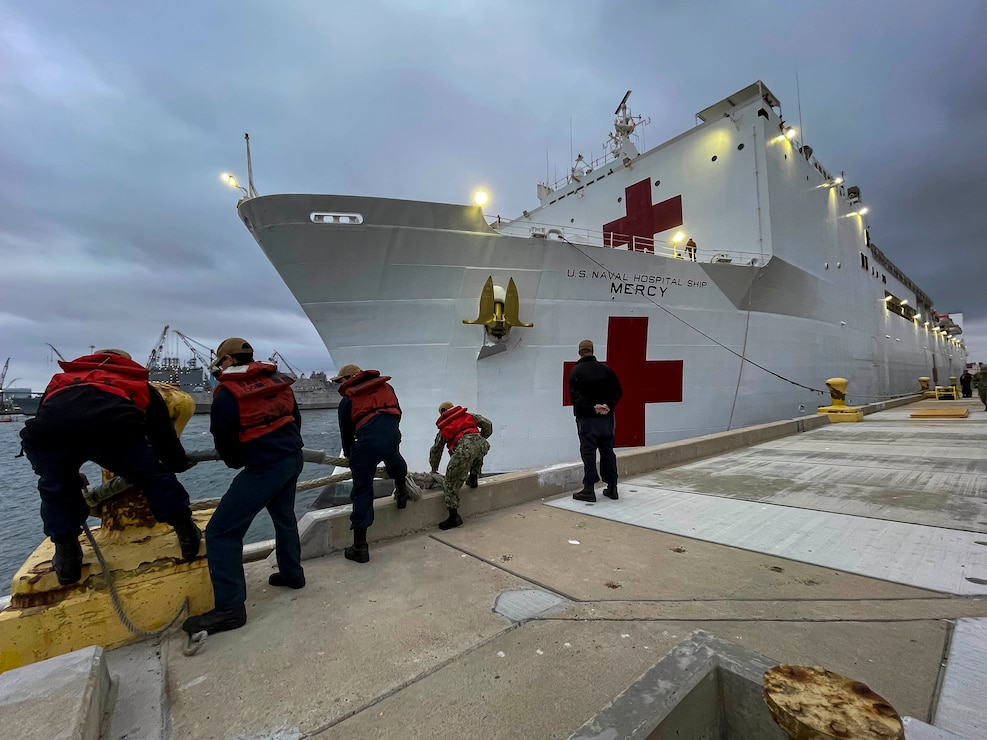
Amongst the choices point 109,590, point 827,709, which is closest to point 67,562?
point 109,590

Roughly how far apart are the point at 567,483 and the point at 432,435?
2399 mm

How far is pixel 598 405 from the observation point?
3.16 meters

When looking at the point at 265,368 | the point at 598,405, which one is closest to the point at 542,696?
the point at 265,368

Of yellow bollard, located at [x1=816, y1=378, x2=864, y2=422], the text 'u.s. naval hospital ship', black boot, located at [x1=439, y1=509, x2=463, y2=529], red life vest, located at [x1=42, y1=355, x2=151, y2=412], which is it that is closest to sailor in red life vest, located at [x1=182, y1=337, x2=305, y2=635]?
red life vest, located at [x1=42, y1=355, x2=151, y2=412]

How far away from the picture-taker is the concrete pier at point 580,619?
1139mm

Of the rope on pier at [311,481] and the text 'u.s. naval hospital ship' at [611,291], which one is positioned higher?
the text 'u.s. naval hospital ship' at [611,291]

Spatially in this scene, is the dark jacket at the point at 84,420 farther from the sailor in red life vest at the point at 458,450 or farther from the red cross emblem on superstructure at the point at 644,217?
the red cross emblem on superstructure at the point at 644,217

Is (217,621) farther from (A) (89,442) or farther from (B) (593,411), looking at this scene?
(B) (593,411)

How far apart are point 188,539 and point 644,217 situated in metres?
9.55

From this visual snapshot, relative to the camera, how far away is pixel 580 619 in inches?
63.1

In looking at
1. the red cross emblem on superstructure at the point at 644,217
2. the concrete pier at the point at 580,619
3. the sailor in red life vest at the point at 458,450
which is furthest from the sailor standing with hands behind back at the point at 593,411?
the red cross emblem on superstructure at the point at 644,217

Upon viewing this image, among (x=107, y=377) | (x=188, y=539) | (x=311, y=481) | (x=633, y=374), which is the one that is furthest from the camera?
(x=633, y=374)

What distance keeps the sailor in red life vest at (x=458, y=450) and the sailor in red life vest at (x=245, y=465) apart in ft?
3.11

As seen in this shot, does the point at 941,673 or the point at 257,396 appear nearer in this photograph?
the point at 941,673
